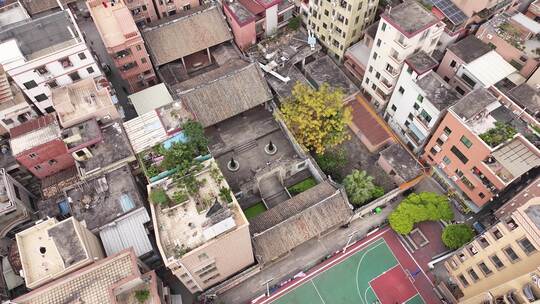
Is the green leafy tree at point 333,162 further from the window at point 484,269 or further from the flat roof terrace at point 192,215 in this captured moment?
the window at point 484,269

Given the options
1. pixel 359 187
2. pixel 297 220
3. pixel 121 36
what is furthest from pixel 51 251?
pixel 359 187

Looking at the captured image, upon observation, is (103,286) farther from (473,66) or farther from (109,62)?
(473,66)

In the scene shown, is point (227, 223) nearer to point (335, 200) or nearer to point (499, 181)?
point (335, 200)

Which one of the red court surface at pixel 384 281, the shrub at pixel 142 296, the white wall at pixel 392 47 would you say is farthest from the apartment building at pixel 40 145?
the white wall at pixel 392 47

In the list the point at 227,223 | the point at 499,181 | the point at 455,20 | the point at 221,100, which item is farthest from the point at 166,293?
the point at 455,20

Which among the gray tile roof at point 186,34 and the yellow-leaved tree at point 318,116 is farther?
the gray tile roof at point 186,34

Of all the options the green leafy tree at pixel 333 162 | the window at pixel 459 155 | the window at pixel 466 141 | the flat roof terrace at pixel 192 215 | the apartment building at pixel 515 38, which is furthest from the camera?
the apartment building at pixel 515 38
